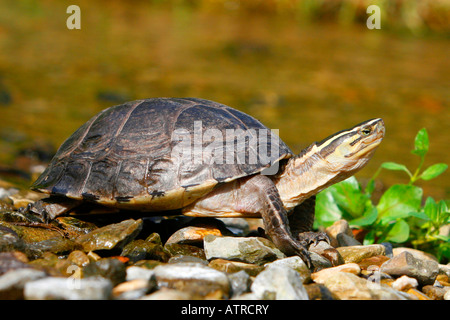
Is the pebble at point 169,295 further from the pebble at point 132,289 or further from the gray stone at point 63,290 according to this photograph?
the gray stone at point 63,290

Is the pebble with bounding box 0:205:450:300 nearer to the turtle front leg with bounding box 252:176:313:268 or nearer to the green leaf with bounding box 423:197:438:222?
the turtle front leg with bounding box 252:176:313:268

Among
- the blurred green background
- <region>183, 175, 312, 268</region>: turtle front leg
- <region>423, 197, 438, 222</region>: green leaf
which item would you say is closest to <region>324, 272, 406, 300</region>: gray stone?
<region>183, 175, 312, 268</region>: turtle front leg

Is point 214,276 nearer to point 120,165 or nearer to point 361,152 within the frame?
point 120,165

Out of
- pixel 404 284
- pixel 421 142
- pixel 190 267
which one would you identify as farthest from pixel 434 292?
pixel 190 267

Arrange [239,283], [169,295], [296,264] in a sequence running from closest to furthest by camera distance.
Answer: [169,295] < [239,283] < [296,264]

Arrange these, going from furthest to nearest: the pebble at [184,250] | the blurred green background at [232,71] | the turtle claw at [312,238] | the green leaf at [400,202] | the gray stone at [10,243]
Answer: the blurred green background at [232,71] < the green leaf at [400,202] < the turtle claw at [312,238] < the pebble at [184,250] < the gray stone at [10,243]

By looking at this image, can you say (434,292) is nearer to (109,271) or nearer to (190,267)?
(190,267)

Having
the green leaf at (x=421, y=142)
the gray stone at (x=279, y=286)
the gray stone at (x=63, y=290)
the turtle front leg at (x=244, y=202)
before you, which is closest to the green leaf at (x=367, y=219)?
the green leaf at (x=421, y=142)
